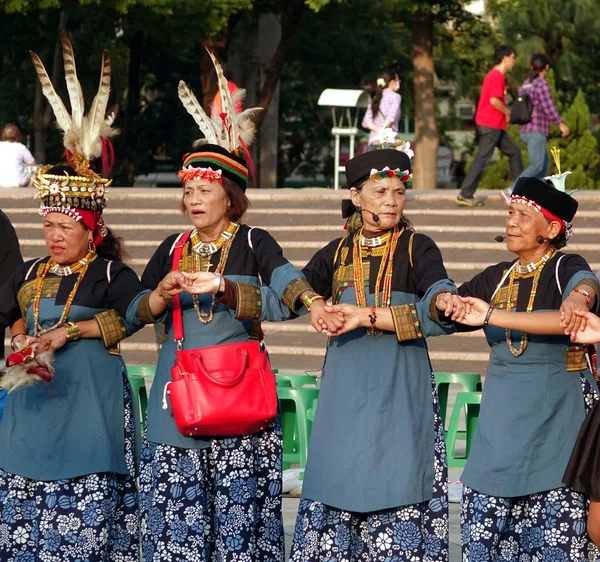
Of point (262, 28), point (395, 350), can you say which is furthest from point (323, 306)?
point (262, 28)

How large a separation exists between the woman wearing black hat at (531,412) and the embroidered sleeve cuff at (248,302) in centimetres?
83

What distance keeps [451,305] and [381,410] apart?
51cm

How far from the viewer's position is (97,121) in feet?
18.9

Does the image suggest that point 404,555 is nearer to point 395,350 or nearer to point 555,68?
point 395,350

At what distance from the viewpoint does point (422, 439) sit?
5070 mm

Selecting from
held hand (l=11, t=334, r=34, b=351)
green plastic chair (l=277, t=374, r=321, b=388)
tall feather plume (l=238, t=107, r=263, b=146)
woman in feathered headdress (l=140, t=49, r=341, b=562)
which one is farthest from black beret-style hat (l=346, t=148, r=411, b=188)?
green plastic chair (l=277, t=374, r=321, b=388)

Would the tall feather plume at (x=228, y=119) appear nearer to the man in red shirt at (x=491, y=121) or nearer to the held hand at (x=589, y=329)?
the held hand at (x=589, y=329)

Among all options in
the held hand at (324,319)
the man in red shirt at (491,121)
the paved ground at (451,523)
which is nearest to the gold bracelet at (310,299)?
the held hand at (324,319)

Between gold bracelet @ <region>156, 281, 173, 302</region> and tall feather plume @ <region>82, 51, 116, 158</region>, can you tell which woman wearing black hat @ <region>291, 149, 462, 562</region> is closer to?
gold bracelet @ <region>156, 281, 173, 302</region>

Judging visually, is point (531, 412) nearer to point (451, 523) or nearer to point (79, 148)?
point (79, 148)

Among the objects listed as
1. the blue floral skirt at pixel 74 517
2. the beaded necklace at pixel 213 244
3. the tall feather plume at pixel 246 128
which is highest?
the tall feather plume at pixel 246 128

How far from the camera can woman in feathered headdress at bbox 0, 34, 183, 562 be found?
5359mm

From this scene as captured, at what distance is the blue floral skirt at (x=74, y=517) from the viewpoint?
534 cm

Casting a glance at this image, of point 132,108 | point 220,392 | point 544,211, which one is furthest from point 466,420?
point 132,108
